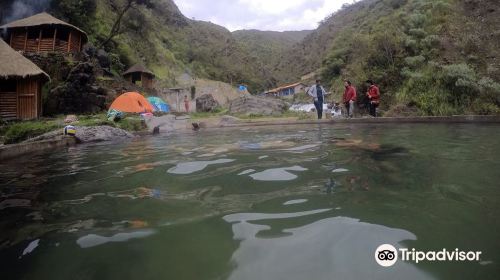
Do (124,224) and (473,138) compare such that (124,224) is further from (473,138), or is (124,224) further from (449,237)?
(473,138)

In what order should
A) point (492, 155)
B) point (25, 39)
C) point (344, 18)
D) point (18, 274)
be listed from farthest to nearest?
point (344, 18)
point (25, 39)
point (492, 155)
point (18, 274)

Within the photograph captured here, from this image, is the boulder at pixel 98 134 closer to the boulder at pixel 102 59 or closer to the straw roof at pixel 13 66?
the straw roof at pixel 13 66

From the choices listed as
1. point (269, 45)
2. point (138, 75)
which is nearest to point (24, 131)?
point (138, 75)

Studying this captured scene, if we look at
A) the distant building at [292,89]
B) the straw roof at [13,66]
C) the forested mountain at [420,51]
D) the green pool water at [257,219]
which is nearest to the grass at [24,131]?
the straw roof at [13,66]

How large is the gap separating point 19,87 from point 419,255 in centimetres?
1999

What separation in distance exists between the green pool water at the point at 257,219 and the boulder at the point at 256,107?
63.8 feet

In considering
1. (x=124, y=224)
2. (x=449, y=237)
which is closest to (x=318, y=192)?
(x=449, y=237)

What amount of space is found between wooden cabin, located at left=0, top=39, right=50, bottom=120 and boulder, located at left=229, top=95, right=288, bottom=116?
12.2m

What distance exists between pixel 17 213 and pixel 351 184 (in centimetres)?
301

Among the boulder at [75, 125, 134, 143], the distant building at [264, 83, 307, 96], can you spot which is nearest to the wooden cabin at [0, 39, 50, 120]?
the boulder at [75, 125, 134, 143]

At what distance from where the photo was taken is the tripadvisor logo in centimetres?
180

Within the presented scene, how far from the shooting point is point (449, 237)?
2004 mm

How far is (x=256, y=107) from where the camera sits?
24578mm

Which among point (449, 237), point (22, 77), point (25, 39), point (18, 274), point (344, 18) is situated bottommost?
point (18, 274)
